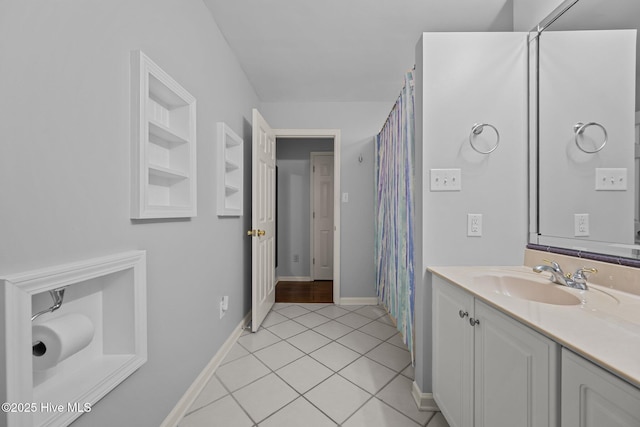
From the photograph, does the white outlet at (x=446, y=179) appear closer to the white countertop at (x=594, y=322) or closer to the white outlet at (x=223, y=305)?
the white countertop at (x=594, y=322)

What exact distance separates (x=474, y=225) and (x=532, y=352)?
857mm

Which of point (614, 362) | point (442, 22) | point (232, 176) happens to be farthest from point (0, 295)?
point (442, 22)

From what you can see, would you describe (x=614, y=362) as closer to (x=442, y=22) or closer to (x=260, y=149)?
(x=442, y=22)

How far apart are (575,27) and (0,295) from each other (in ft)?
7.67

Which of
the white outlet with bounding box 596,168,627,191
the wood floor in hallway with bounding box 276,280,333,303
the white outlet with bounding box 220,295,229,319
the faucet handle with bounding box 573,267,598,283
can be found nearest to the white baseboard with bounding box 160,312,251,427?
the white outlet with bounding box 220,295,229,319

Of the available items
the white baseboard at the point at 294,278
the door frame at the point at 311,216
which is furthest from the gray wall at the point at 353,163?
the white baseboard at the point at 294,278

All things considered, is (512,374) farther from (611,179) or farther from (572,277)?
(611,179)

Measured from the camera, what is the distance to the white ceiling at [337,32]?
1.71 metres

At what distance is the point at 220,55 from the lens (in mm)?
1950

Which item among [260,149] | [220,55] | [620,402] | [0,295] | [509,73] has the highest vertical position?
[220,55]

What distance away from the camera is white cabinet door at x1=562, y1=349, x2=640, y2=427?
0.50 m

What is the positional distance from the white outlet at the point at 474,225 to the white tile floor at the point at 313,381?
1.02 m

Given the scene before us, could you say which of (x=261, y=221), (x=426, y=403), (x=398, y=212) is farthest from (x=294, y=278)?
(x=426, y=403)

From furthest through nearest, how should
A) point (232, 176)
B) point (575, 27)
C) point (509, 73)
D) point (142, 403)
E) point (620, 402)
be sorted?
point (232, 176) < point (509, 73) < point (575, 27) < point (142, 403) < point (620, 402)
